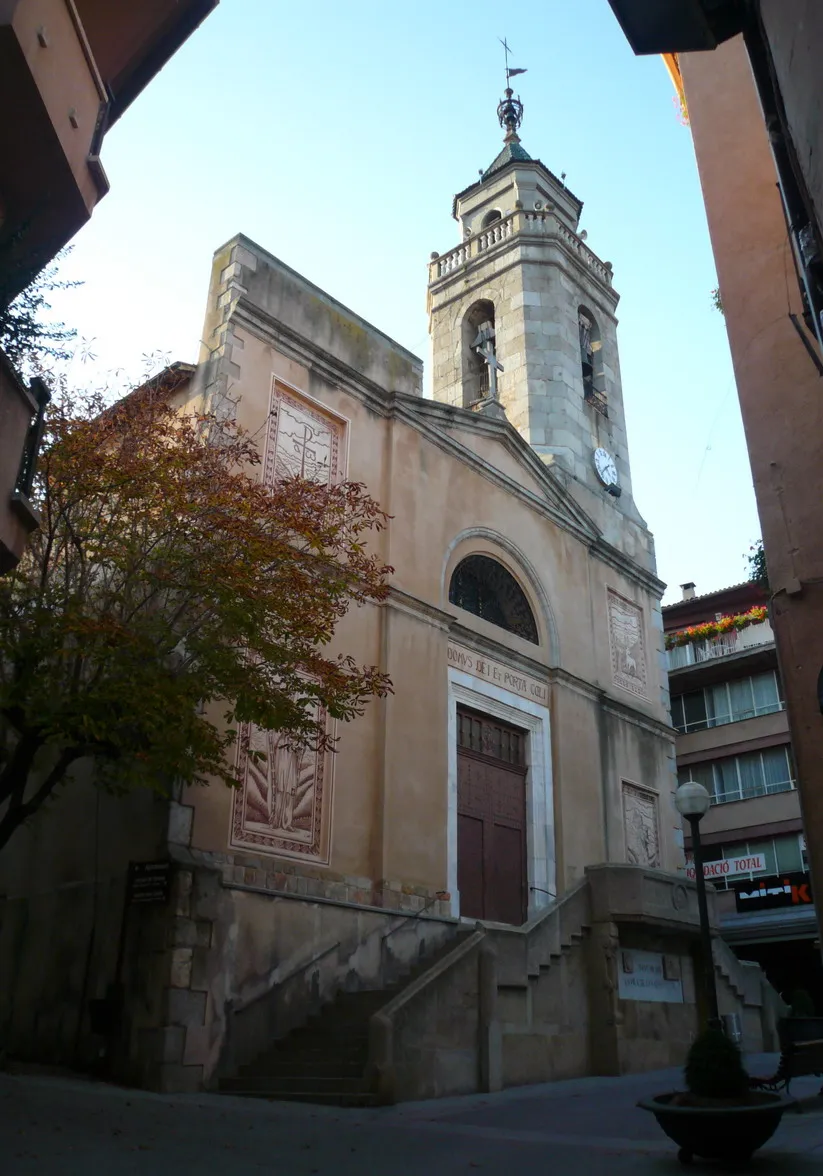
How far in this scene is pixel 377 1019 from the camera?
38.0ft

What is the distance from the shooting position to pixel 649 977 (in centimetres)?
1745

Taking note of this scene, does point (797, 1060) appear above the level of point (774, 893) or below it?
below

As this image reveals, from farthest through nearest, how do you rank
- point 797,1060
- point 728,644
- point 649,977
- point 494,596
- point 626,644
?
point 728,644 → point 626,644 → point 494,596 → point 649,977 → point 797,1060

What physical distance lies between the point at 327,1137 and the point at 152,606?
604 centimetres

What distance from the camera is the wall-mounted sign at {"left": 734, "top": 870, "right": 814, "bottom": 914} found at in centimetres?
2780

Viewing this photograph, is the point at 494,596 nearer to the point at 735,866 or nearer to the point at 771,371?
the point at 771,371

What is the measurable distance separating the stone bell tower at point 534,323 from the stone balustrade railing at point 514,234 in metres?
0.04

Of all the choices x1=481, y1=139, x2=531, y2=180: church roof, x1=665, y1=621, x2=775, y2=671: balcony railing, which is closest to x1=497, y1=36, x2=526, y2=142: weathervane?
x1=481, y1=139, x2=531, y2=180: church roof

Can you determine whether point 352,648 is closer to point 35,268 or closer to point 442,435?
point 442,435

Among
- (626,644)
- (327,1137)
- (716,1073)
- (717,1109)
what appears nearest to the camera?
(717,1109)

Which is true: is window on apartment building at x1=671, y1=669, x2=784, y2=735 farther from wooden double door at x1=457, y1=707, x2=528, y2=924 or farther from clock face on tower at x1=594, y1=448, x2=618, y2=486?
wooden double door at x1=457, y1=707, x2=528, y2=924

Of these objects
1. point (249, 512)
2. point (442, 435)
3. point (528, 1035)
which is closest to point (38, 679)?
point (249, 512)

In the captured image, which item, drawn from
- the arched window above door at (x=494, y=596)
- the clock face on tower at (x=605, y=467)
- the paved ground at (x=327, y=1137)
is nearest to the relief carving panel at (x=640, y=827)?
the arched window above door at (x=494, y=596)

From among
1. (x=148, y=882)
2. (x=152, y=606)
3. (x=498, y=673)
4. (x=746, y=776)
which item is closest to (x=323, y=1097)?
(x=148, y=882)
